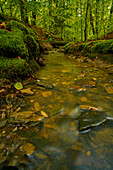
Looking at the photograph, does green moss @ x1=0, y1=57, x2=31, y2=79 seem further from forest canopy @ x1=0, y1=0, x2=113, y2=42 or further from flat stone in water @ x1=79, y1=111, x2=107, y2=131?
forest canopy @ x1=0, y1=0, x2=113, y2=42

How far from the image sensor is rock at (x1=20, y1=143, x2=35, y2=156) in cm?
118

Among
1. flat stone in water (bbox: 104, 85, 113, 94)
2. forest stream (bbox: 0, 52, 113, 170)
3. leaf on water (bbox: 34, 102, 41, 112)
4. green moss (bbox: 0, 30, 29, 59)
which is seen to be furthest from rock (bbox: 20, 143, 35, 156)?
green moss (bbox: 0, 30, 29, 59)

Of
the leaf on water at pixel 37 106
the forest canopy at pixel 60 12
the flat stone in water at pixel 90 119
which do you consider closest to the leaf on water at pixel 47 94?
the leaf on water at pixel 37 106

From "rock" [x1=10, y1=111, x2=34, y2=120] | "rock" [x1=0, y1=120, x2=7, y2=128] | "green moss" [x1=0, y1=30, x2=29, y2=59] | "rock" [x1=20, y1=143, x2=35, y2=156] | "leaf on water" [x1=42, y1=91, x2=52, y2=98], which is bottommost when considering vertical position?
"rock" [x1=20, y1=143, x2=35, y2=156]

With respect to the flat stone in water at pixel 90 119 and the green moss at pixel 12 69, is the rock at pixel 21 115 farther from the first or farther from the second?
the green moss at pixel 12 69

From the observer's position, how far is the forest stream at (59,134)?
3.65 feet

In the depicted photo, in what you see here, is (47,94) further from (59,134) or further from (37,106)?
(59,134)

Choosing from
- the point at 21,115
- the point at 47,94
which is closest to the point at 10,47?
the point at 47,94

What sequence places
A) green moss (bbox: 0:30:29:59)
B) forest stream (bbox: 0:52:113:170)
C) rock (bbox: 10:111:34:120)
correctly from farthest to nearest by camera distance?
green moss (bbox: 0:30:29:59) < rock (bbox: 10:111:34:120) < forest stream (bbox: 0:52:113:170)

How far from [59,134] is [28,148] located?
454 mm

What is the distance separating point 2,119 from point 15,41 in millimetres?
2750

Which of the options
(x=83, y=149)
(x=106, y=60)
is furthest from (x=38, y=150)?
(x=106, y=60)

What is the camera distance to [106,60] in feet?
19.1

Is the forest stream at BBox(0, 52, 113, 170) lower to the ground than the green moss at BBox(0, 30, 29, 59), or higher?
lower
